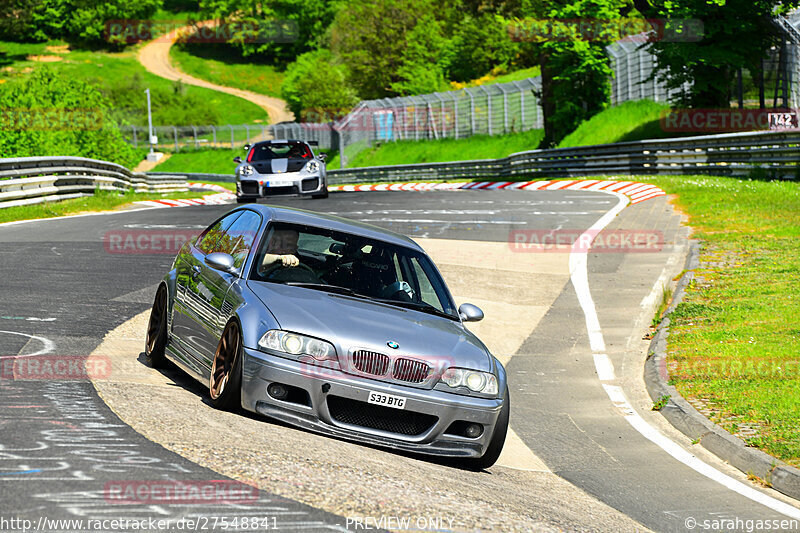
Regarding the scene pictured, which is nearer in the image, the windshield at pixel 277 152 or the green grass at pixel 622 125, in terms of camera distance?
the windshield at pixel 277 152

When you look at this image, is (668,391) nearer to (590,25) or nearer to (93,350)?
(93,350)

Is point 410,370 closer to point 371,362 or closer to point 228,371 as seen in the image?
point 371,362

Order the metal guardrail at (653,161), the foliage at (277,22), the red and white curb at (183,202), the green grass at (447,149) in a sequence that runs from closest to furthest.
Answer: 1. the metal guardrail at (653,161)
2. the red and white curb at (183,202)
3. the green grass at (447,149)
4. the foliage at (277,22)

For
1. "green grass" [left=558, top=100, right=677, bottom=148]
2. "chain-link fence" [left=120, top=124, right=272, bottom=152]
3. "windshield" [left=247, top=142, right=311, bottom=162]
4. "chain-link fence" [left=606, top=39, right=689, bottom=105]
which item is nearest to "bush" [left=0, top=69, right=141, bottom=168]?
"windshield" [left=247, top=142, right=311, bottom=162]

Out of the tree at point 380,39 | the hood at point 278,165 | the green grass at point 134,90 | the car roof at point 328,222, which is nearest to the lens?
the car roof at point 328,222

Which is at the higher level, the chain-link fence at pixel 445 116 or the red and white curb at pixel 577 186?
the chain-link fence at pixel 445 116

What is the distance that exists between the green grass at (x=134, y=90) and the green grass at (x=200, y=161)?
11.8 meters

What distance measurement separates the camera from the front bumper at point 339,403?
6602 millimetres

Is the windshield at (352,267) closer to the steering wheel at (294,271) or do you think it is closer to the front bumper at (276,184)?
the steering wheel at (294,271)

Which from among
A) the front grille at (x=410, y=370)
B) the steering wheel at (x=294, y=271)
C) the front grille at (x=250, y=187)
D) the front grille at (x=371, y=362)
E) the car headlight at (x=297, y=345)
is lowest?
the front grille at (x=410, y=370)

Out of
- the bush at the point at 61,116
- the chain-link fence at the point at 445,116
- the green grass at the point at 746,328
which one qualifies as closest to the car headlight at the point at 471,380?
the green grass at the point at 746,328

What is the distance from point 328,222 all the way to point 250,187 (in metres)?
17.6

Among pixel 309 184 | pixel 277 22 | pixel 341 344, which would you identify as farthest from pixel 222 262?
pixel 277 22

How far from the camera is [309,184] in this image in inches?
1036
